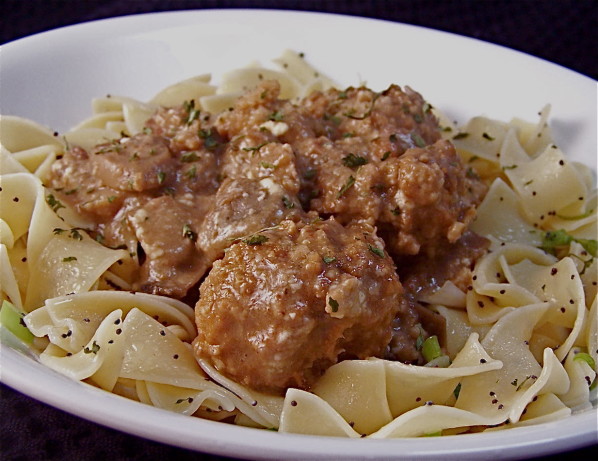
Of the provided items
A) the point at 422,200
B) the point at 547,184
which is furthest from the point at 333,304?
the point at 547,184

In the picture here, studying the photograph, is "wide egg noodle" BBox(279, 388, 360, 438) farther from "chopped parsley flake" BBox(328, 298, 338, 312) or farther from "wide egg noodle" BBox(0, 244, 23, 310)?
"wide egg noodle" BBox(0, 244, 23, 310)

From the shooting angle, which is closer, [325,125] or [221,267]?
[221,267]

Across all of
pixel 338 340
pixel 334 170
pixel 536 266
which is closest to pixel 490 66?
pixel 536 266

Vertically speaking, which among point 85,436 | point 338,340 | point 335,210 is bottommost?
point 85,436

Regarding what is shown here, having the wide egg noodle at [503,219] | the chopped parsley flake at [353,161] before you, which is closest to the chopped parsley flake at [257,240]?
the chopped parsley flake at [353,161]

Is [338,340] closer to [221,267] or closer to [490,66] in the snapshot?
[221,267]
